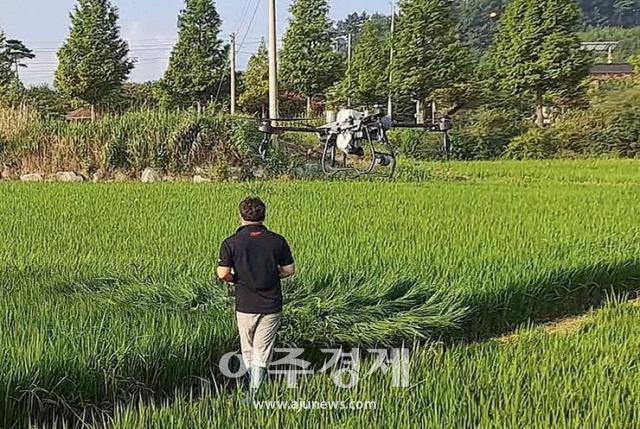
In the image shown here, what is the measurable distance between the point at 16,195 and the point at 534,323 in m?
7.37


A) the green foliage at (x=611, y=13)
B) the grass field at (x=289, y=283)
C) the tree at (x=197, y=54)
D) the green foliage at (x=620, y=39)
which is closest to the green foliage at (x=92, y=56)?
the tree at (x=197, y=54)

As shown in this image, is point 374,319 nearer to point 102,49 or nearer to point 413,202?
point 413,202

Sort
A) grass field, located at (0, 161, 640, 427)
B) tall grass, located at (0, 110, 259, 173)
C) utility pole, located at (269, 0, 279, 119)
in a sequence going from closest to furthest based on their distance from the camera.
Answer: grass field, located at (0, 161, 640, 427) → tall grass, located at (0, 110, 259, 173) → utility pole, located at (269, 0, 279, 119)

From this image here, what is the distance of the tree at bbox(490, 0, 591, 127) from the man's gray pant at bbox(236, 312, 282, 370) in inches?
858

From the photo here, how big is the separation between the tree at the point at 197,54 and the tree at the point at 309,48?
8.70 ft

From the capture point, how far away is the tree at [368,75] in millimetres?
32047

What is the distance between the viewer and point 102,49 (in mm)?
26609

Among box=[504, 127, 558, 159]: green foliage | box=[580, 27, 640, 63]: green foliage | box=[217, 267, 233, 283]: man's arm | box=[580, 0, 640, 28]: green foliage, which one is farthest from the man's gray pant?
box=[580, 0, 640, 28]: green foliage

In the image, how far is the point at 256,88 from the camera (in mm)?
31969

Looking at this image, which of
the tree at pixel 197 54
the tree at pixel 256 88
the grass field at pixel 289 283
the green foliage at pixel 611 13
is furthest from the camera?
the green foliage at pixel 611 13

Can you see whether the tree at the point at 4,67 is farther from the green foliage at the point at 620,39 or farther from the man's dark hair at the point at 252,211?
the green foliage at the point at 620,39

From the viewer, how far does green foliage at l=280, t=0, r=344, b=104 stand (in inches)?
1162

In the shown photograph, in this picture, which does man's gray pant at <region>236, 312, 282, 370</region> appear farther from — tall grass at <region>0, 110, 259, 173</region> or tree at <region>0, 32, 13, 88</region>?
tree at <region>0, 32, 13, 88</region>

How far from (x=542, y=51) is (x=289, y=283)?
2095 centimetres
